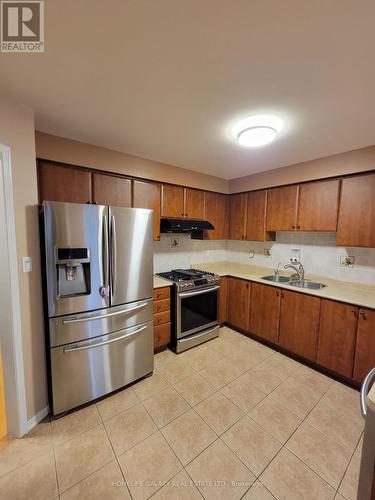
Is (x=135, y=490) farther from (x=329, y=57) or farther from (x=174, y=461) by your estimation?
(x=329, y=57)

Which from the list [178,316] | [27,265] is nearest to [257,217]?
[178,316]

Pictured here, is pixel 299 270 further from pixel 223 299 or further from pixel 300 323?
pixel 223 299

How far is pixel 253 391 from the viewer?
1995mm

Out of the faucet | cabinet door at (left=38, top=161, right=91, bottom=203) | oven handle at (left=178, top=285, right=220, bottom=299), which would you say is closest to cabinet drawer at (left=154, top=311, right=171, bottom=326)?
oven handle at (left=178, top=285, right=220, bottom=299)

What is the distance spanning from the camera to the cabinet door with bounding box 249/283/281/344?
2621mm

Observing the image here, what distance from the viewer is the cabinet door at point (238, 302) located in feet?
9.75

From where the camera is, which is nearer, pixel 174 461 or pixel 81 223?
pixel 174 461

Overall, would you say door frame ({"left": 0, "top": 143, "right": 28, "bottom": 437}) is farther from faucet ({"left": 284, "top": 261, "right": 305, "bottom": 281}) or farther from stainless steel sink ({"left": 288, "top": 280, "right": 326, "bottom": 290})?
faucet ({"left": 284, "top": 261, "right": 305, "bottom": 281})

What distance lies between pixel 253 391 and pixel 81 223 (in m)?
2.15

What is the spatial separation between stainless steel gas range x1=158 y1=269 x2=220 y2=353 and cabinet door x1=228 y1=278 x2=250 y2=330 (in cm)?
33

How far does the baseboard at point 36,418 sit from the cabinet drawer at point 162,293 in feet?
4.27

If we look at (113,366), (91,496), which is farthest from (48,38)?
(91,496)

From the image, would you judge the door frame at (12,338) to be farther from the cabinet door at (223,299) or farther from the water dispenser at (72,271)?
the cabinet door at (223,299)

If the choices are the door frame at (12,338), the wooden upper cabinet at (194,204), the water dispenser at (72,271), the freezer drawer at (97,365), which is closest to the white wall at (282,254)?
the wooden upper cabinet at (194,204)
